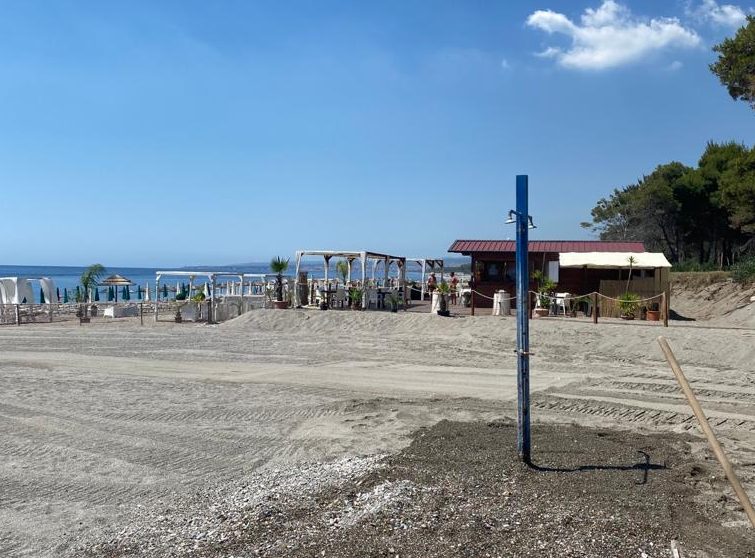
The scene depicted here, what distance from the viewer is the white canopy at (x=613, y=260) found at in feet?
78.5

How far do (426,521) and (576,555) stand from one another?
1160 mm

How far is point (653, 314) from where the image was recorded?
68.9 ft

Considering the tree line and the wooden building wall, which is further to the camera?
the tree line

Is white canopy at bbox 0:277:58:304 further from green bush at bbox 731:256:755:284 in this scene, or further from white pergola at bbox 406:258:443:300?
green bush at bbox 731:256:755:284

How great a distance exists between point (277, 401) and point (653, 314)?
14332 millimetres

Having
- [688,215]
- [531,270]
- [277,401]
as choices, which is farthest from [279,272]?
[688,215]

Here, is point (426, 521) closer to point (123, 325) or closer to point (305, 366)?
point (305, 366)

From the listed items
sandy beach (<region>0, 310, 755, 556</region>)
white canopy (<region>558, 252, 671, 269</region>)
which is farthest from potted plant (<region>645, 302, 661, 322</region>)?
white canopy (<region>558, 252, 671, 269</region>)

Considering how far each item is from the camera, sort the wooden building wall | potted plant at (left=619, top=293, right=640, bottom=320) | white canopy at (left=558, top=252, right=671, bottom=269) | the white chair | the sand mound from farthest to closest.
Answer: the wooden building wall → white canopy at (left=558, top=252, right=671, bottom=269) → the sand mound → the white chair → potted plant at (left=619, top=293, right=640, bottom=320)

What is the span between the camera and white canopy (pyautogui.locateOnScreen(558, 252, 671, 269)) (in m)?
23.9

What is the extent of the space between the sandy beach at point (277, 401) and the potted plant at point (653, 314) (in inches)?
53.3

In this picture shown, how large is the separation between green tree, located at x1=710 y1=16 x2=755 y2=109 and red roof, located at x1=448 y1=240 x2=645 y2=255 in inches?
257

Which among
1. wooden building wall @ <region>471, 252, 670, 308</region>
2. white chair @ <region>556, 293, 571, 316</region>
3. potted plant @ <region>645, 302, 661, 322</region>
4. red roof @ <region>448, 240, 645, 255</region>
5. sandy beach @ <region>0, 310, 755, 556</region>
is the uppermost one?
red roof @ <region>448, 240, 645, 255</region>

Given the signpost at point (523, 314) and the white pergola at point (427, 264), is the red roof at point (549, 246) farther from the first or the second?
the signpost at point (523, 314)
